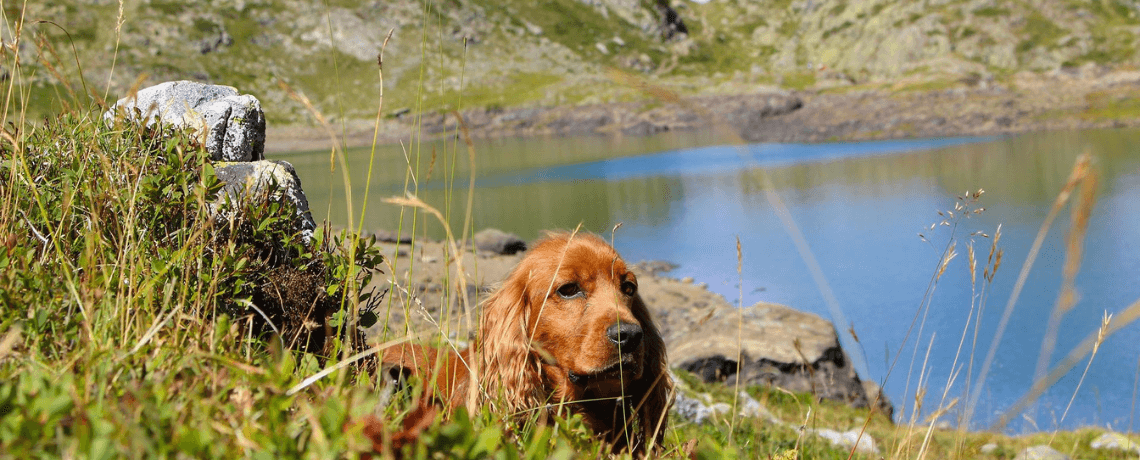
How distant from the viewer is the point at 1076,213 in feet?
5.77

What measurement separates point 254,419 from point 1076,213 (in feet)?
6.18

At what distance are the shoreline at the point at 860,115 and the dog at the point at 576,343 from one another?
43.4 metres

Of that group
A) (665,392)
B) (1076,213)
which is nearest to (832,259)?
(665,392)

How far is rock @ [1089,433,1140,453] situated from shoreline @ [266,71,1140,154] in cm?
3844

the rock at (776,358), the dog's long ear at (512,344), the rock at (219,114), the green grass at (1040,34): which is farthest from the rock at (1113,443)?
the green grass at (1040,34)

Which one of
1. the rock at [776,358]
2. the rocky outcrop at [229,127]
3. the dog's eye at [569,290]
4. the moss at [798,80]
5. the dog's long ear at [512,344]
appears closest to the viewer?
the dog's long ear at [512,344]

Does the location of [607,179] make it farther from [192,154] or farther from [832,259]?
[192,154]

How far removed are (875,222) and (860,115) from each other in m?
46.0

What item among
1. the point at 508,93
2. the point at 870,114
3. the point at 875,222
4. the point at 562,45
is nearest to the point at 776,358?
the point at 875,222

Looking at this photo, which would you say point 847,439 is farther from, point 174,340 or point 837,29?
point 837,29

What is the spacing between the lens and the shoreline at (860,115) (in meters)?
60.5

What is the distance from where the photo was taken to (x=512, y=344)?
3.72 meters

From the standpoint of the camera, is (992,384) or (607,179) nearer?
(992,384)

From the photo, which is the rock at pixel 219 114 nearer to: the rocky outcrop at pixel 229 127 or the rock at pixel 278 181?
the rocky outcrop at pixel 229 127
